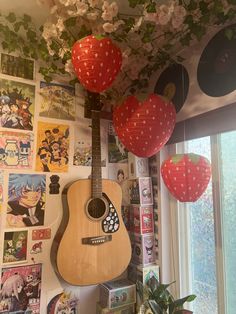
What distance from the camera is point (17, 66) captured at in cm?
135

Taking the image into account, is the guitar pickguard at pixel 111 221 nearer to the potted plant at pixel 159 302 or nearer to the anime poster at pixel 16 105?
the potted plant at pixel 159 302

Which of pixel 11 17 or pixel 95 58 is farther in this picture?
pixel 11 17


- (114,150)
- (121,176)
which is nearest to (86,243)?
(121,176)

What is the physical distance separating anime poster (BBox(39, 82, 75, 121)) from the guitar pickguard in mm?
535

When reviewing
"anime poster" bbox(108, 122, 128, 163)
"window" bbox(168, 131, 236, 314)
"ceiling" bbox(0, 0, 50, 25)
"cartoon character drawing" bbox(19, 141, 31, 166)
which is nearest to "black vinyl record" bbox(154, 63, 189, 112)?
"window" bbox(168, 131, 236, 314)

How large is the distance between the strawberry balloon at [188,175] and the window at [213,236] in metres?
0.31

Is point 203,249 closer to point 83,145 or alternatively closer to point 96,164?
point 96,164

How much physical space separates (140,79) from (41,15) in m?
0.62

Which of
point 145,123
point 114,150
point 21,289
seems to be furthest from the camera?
→ point 114,150

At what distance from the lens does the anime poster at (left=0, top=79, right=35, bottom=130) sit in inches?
51.1

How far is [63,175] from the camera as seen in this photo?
1.42m

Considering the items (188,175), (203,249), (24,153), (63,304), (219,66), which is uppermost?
(219,66)

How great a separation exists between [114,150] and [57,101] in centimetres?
46

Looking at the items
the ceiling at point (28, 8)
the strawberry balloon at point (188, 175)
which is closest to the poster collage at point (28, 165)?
the ceiling at point (28, 8)
